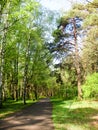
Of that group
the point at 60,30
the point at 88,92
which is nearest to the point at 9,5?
the point at 88,92

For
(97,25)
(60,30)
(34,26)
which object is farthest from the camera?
(60,30)

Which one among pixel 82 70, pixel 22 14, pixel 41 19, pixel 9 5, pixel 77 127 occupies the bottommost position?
pixel 77 127

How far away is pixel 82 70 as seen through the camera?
4225 cm

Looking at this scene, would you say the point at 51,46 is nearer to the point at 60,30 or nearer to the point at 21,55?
the point at 60,30

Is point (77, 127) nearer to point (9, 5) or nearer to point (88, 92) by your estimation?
point (9, 5)

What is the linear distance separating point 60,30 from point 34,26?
6.94 metres

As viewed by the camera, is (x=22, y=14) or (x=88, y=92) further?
(x=88, y=92)

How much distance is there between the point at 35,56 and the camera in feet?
143

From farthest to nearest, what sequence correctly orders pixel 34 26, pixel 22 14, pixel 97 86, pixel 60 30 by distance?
pixel 60 30, pixel 34 26, pixel 97 86, pixel 22 14

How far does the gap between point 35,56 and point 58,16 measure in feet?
24.7

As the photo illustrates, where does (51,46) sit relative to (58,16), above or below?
below

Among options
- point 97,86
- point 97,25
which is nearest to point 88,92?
point 97,86

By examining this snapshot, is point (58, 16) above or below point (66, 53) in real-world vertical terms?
above

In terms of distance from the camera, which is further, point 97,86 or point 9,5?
point 97,86
